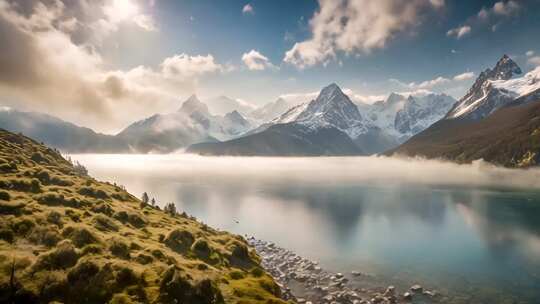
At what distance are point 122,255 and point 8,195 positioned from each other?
2607 centimetres

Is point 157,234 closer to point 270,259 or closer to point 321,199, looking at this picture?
point 270,259

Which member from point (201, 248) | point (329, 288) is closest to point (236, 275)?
point (201, 248)

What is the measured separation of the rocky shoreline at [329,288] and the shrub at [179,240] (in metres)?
16.1

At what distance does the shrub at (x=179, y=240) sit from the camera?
58.0 m

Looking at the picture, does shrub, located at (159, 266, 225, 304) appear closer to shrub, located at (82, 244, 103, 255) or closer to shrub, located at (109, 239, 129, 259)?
shrub, located at (109, 239, 129, 259)

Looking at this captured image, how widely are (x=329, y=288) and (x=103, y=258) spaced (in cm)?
3472

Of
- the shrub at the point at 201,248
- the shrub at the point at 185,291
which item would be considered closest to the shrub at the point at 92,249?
the shrub at the point at 185,291

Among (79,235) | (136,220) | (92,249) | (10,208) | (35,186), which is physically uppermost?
(35,186)

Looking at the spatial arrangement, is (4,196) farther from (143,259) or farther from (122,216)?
(143,259)

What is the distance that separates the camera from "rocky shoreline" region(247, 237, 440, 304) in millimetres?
51097

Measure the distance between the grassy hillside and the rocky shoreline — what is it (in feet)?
19.4

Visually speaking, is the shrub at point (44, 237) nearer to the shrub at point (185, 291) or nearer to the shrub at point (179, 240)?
the shrub at point (185, 291)

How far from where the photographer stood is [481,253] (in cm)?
8262

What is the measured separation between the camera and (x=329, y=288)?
55719mm
